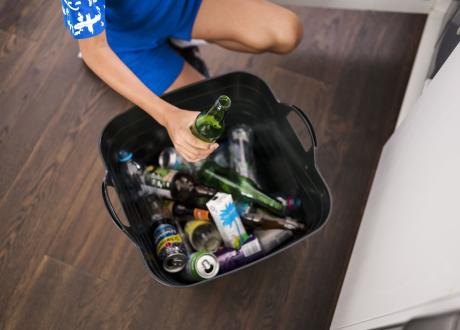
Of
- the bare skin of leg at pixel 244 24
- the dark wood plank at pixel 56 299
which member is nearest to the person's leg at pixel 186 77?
the bare skin of leg at pixel 244 24

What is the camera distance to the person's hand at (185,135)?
0.76 m

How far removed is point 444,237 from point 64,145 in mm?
1012

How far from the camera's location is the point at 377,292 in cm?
76

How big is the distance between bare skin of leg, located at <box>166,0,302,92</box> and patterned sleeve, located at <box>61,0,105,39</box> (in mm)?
303

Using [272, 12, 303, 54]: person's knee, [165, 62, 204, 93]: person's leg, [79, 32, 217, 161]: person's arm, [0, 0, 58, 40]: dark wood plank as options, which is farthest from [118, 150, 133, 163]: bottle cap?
[0, 0, 58, 40]: dark wood plank

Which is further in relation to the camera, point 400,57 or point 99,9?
point 400,57

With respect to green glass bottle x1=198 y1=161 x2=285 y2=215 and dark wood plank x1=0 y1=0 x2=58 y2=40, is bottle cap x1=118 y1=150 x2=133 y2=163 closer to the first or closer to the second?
green glass bottle x1=198 y1=161 x2=285 y2=215

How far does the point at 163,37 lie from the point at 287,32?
1.05ft

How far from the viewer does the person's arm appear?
0.77 meters

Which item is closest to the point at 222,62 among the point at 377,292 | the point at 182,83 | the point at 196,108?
the point at 182,83

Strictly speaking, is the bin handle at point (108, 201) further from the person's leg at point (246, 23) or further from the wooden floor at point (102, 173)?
the person's leg at point (246, 23)

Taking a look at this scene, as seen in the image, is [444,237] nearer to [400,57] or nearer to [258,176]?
[258,176]

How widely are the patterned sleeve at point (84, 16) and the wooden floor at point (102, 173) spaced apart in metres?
0.48

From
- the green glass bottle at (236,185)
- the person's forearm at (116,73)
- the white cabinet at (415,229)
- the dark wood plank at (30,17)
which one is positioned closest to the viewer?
the white cabinet at (415,229)
